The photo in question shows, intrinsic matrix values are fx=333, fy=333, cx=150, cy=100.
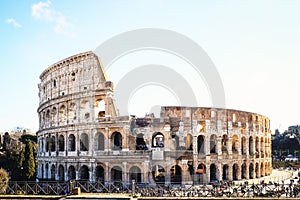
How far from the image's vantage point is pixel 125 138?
2789cm

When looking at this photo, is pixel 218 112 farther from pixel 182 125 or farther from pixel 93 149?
pixel 93 149

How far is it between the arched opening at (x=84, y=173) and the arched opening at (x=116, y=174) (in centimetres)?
302

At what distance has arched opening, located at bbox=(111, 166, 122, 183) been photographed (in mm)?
28373

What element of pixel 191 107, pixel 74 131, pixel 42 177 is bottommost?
pixel 42 177

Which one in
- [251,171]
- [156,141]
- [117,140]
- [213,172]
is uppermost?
[117,140]

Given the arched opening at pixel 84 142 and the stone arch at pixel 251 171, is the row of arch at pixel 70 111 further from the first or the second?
the stone arch at pixel 251 171

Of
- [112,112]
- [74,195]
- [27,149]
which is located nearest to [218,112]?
[112,112]

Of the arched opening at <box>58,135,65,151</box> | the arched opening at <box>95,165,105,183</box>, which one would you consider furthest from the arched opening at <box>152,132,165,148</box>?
the arched opening at <box>58,135,65,151</box>

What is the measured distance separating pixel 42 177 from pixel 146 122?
13821 millimetres

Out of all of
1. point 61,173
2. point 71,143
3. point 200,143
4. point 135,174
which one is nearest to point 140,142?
point 135,174

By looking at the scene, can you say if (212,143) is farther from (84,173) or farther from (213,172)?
(84,173)

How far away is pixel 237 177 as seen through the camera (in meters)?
32.4

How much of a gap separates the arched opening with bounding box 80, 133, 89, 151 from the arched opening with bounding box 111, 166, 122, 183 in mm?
3416

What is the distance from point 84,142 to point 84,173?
2.82 m
